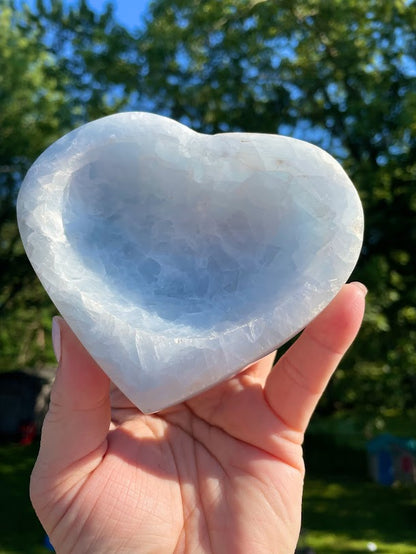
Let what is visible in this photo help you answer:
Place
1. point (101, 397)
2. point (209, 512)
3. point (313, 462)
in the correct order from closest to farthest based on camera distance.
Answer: point (101, 397), point (209, 512), point (313, 462)

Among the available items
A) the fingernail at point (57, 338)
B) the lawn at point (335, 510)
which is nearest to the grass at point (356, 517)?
the lawn at point (335, 510)

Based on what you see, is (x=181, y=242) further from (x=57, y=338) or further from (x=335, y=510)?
(x=335, y=510)

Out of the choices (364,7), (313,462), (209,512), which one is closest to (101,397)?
(209,512)

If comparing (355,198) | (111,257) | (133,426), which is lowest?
(133,426)

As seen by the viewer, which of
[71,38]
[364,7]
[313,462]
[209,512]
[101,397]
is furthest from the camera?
[313,462]

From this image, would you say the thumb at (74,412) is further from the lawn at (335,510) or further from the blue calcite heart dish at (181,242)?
the lawn at (335,510)

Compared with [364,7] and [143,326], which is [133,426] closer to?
[143,326]
